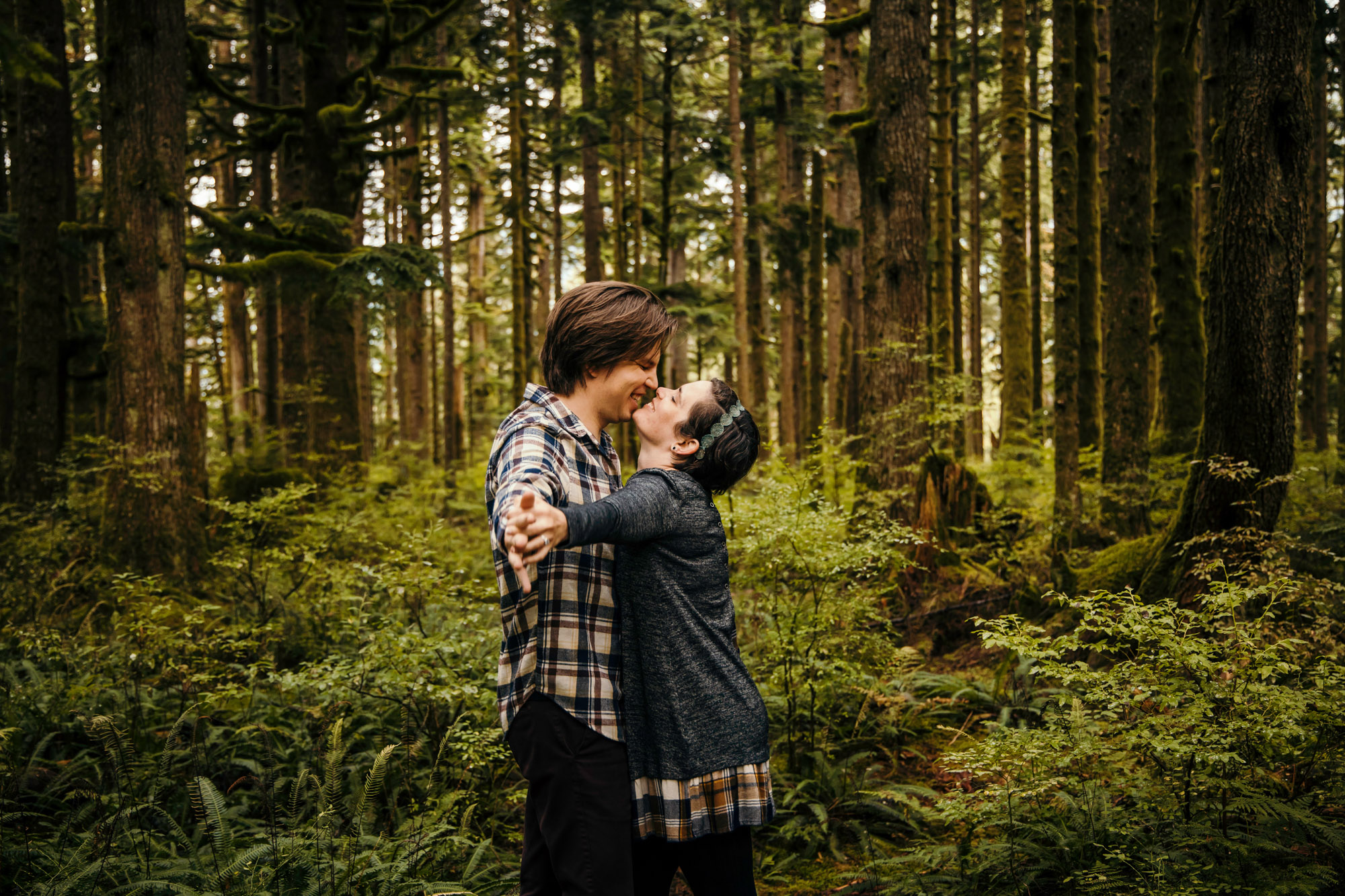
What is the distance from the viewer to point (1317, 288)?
15.9 metres

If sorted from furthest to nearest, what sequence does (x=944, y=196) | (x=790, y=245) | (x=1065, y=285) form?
1. (x=790, y=245)
2. (x=944, y=196)
3. (x=1065, y=285)

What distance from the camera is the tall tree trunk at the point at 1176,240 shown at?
875cm

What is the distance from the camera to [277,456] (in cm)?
1241

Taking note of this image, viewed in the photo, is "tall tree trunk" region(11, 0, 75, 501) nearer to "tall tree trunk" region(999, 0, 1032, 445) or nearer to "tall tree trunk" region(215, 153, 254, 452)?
"tall tree trunk" region(215, 153, 254, 452)

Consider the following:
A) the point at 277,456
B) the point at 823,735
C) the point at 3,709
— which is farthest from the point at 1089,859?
the point at 277,456

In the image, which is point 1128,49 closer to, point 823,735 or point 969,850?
point 823,735

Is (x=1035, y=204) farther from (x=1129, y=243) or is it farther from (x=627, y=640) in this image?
(x=627, y=640)

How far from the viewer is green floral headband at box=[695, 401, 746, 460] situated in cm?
216

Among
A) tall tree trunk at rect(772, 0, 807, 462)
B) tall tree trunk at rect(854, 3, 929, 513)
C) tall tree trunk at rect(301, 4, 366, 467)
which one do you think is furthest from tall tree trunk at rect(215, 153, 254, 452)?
tall tree trunk at rect(854, 3, 929, 513)

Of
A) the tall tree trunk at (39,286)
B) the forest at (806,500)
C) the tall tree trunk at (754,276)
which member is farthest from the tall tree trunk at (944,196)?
the tall tree trunk at (39,286)

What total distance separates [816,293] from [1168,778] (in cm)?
1546

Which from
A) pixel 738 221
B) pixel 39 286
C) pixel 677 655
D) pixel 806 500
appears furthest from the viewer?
pixel 738 221

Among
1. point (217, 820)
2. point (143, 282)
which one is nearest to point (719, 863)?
point (217, 820)

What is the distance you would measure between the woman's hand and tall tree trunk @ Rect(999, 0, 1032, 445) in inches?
527
